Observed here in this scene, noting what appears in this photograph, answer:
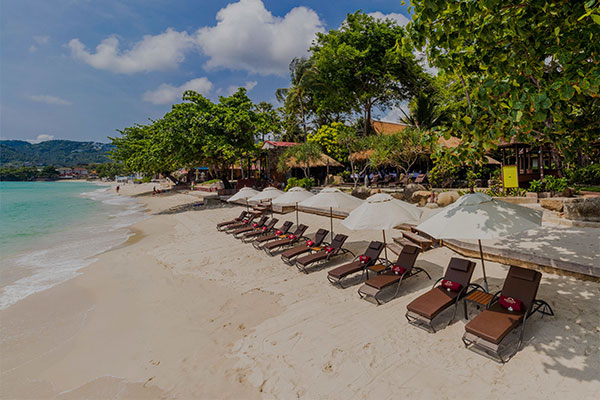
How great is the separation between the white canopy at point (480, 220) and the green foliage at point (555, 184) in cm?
967

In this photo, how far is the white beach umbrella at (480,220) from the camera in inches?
163

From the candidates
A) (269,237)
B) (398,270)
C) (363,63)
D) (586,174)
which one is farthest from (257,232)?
(363,63)

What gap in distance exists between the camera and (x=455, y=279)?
16.9 feet

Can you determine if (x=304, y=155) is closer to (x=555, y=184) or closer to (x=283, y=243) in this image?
(x=283, y=243)

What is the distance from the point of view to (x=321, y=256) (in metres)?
7.77

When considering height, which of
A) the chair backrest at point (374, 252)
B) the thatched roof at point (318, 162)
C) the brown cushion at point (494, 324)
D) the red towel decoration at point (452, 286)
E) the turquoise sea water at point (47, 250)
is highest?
the thatched roof at point (318, 162)

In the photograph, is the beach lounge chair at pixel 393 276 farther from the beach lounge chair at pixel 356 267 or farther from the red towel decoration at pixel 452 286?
the red towel decoration at pixel 452 286

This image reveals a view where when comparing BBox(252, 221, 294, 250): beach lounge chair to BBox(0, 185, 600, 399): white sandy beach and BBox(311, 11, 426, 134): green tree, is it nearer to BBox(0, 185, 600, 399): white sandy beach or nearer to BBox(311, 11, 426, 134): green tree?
BBox(0, 185, 600, 399): white sandy beach

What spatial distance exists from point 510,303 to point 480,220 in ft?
4.36

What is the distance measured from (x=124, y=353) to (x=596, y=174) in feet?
67.6

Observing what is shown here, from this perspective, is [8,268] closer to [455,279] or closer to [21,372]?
[21,372]

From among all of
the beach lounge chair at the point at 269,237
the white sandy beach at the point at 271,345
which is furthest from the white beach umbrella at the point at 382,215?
→ the beach lounge chair at the point at 269,237

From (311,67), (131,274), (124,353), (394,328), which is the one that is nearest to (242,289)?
(124,353)

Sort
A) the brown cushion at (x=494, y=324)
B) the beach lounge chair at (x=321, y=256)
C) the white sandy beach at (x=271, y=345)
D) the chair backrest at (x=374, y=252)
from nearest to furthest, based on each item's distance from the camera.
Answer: the white sandy beach at (x=271, y=345) < the brown cushion at (x=494, y=324) < the chair backrest at (x=374, y=252) < the beach lounge chair at (x=321, y=256)
